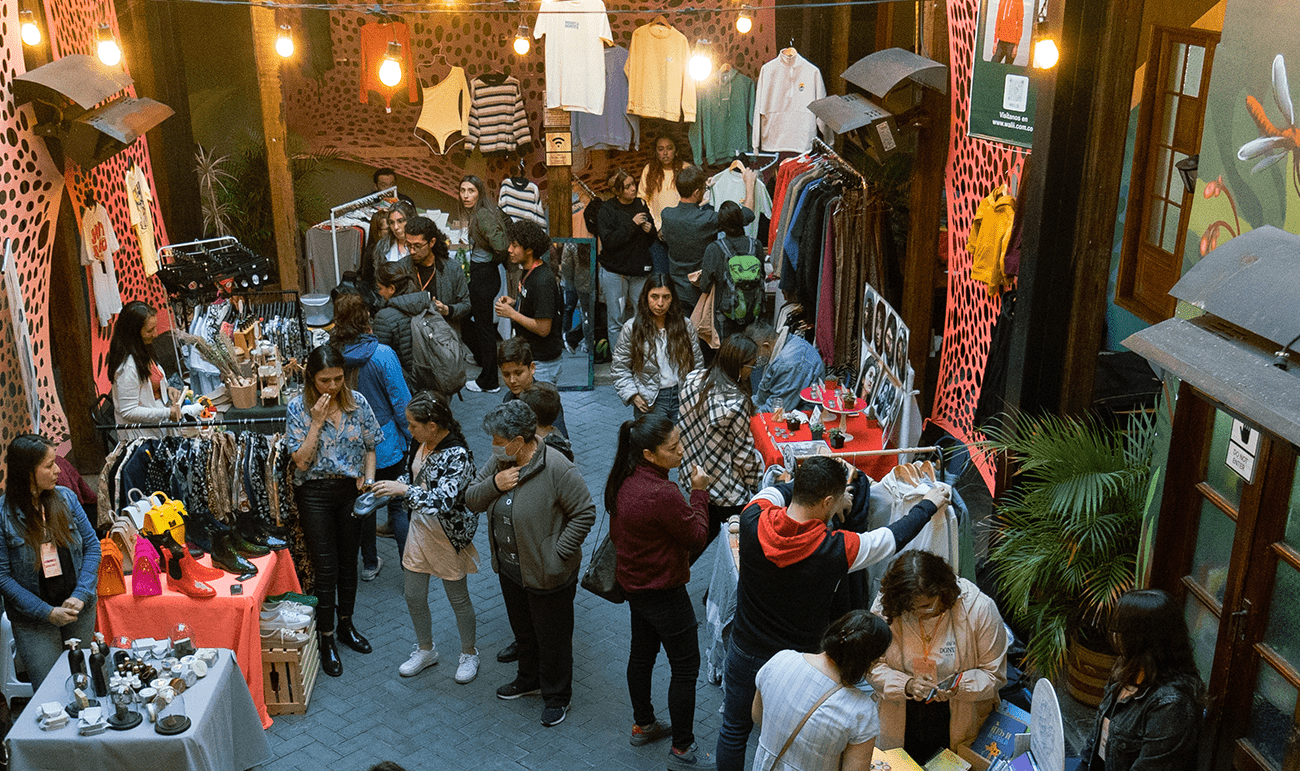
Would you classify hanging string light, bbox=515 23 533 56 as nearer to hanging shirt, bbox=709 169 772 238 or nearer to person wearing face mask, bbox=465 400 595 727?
hanging shirt, bbox=709 169 772 238

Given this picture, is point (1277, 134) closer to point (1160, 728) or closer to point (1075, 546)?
point (1075, 546)

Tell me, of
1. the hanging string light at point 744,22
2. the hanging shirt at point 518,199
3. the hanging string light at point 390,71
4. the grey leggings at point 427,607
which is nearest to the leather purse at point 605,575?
the grey leggings at point 427,607

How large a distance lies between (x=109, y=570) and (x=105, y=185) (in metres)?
3.45

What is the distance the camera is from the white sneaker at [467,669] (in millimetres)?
5641

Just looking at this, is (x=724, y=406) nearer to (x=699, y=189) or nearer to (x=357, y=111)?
(x=699, y=189)

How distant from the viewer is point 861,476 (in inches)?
194

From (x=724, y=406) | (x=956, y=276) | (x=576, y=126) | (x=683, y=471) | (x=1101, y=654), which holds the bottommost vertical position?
(x=1101, y=654)

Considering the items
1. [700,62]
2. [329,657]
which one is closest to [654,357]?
[329,657]

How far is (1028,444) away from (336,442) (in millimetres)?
3289

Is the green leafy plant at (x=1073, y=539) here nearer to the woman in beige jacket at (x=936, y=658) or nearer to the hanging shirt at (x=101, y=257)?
the woman in beige jacket at (x=936, y=658)

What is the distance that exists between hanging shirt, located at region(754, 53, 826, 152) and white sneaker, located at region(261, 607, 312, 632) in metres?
6.29

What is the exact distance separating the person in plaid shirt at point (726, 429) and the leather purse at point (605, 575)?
0.87 m

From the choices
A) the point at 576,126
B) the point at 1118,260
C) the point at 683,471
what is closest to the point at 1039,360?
the point at 683,471

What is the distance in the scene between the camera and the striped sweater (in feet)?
35.0
